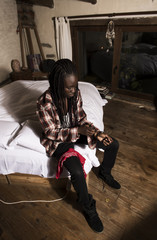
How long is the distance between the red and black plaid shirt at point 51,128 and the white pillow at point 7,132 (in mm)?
317

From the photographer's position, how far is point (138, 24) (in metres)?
2.62

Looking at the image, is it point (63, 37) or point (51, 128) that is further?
point (63, 37)

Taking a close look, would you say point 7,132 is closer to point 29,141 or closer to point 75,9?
point 29,141

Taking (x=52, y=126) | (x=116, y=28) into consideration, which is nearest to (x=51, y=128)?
(x=52, y=126)

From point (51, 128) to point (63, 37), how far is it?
2.76 meters

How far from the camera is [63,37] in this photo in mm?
3312

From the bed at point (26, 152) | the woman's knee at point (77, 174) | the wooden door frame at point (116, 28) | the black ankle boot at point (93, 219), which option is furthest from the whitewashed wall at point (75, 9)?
the black ankle boot at point (93, 219)

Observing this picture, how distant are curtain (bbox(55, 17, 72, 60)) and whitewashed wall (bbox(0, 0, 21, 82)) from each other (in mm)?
962

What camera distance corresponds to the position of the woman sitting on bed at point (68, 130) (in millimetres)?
1145

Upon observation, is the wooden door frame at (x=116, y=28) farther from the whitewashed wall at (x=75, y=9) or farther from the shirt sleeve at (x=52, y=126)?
the shirt sleeve at (x=52, y=126)

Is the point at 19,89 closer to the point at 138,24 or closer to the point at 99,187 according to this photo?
the point at 99,187

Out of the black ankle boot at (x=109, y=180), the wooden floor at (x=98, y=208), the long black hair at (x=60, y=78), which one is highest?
the long black hair at (x=60, y=78)

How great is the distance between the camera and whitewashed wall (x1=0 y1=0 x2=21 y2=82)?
3128 millimetres

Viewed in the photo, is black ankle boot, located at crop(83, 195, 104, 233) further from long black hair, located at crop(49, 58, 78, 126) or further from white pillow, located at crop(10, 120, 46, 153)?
long black hair, located at crop(49, 58, 78, 126)
